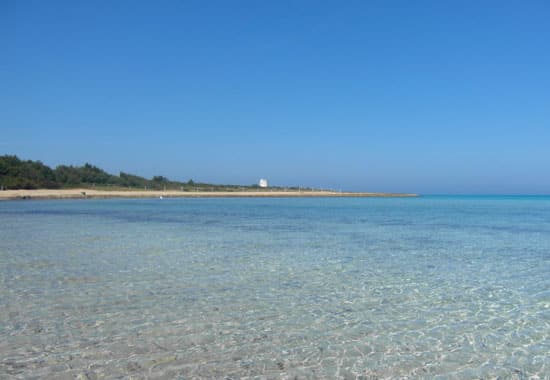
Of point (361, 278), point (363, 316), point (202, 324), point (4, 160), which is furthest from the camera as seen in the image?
point (4, 160)

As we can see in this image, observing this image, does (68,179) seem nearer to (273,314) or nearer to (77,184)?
(77,184)

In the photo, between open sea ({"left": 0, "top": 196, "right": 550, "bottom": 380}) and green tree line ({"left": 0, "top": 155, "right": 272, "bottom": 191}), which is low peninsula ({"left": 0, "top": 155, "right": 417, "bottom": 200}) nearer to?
green tree line ({"left": 0, "top": 155, "right": 272, "bottom": 191})

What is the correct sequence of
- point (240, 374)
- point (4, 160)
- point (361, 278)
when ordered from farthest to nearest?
point (4, 160) < point (361, 278) < point (240, 374)

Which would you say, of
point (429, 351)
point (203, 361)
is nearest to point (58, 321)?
point (203, 361)

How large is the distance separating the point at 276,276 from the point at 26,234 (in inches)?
524

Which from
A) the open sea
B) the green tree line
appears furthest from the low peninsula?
the open sea

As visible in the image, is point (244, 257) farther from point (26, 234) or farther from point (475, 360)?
point (26, 234)

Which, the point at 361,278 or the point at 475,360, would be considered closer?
the point at 475,360

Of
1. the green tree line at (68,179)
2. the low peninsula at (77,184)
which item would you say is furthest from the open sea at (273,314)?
the green tree line at (68,179)

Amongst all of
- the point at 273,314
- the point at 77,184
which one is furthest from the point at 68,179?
the point at 273,314

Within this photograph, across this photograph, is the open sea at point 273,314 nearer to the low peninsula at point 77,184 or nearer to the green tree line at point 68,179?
the low peninsula at point 77,184

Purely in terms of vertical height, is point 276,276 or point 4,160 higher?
point 4,160

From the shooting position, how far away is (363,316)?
24.0 feet

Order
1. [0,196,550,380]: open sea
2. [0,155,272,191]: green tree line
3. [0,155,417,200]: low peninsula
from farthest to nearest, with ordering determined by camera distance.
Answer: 1. [0,155,272,191]: green tree line
2. [0,155,417,200]: low peninsula
3. [0,196,550,380]: open sea
